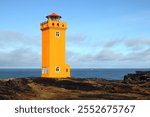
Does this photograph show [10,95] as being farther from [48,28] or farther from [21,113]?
[48,28]

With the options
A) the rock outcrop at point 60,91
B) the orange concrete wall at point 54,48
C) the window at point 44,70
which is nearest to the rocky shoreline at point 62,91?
the rock outcrop at point 60,91

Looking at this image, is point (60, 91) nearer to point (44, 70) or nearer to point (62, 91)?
point (62, 91)

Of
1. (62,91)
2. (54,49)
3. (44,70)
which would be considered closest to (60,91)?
(62,91)

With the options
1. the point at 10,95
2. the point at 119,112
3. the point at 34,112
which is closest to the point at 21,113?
the point at 34,112

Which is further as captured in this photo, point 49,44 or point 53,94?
point 49,44

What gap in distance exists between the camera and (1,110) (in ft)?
55.3

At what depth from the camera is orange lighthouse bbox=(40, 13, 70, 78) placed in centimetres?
4184

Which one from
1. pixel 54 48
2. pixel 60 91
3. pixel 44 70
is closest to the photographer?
pixel 60 91

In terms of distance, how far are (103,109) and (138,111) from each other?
1971 mm

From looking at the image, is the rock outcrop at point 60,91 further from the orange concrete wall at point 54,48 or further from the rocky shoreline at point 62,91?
the orange concrete wall at point 54,48

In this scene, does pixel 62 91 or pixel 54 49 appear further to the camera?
pixel 54 49

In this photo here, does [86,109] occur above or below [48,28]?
below

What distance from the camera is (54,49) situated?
4200 centimetres

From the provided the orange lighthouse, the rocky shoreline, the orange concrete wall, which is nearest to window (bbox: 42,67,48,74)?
the orange lighthouse
